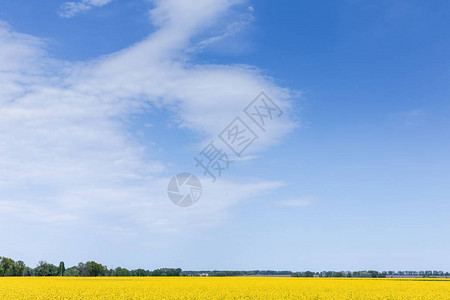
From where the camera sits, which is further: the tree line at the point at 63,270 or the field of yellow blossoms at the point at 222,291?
the tree line at the point at 63,270

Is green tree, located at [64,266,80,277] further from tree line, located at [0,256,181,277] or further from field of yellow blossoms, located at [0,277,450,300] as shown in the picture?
field of yellow blossoms, located at [0,277,450,300]

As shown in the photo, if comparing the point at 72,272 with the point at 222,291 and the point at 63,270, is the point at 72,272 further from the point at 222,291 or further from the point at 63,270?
the point at 222,291

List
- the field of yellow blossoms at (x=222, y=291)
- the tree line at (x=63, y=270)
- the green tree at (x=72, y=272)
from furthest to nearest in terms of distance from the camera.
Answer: the green tree at (x=72, y=272), the tree line at (x=63, y=270), the field of yellow blossoms at (x=222, y=291)

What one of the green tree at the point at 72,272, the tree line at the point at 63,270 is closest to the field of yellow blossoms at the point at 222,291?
the tree line at the point at 63,270

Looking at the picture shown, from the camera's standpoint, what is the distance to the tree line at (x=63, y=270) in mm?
119750

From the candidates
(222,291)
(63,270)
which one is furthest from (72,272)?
(222,291)

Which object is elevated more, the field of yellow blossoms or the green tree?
the field of yellow blossoms

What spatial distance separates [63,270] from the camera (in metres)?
136

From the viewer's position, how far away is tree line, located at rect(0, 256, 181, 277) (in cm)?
11975

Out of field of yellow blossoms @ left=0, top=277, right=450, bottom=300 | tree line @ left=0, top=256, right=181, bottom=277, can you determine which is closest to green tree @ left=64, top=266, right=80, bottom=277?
tree line @ left=0, top=256, right=181, bottom=277

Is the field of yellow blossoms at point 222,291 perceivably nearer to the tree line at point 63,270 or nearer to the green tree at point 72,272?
the tree line at point 63,270

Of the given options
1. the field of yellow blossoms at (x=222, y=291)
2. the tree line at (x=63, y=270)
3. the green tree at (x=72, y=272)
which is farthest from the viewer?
the green tree at (x=72, y=272)

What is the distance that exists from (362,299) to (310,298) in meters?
3.86

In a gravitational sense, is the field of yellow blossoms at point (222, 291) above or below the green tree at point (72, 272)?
above
